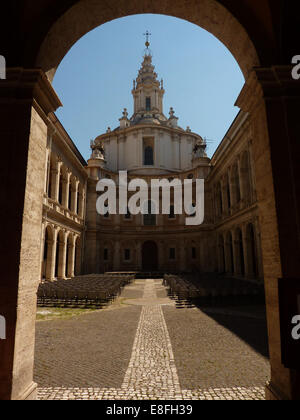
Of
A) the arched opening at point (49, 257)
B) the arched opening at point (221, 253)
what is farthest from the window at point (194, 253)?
→ the arched opening at point (49, 257)

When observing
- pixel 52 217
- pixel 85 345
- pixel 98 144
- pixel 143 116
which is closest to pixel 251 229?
pixel 52 217

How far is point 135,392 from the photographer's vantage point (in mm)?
4773

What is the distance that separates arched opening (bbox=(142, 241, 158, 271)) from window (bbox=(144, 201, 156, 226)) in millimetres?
2694

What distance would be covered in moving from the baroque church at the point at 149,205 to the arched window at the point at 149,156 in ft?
0.52

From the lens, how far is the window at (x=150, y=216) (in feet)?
119

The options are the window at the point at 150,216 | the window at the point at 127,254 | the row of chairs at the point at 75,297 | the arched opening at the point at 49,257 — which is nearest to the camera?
the row of chairs at the point at 75,297

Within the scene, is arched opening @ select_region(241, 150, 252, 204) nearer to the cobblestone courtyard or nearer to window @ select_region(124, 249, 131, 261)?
the cobblestone courtyard

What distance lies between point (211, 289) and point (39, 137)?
1168cm

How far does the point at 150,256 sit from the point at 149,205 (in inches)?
285

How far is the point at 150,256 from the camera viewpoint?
36094 mm

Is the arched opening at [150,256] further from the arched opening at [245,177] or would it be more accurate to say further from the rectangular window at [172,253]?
the arched opening at [245,177]

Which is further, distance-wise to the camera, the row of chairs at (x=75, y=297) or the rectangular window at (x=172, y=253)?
the rectangular window at (x=172, y=253)
